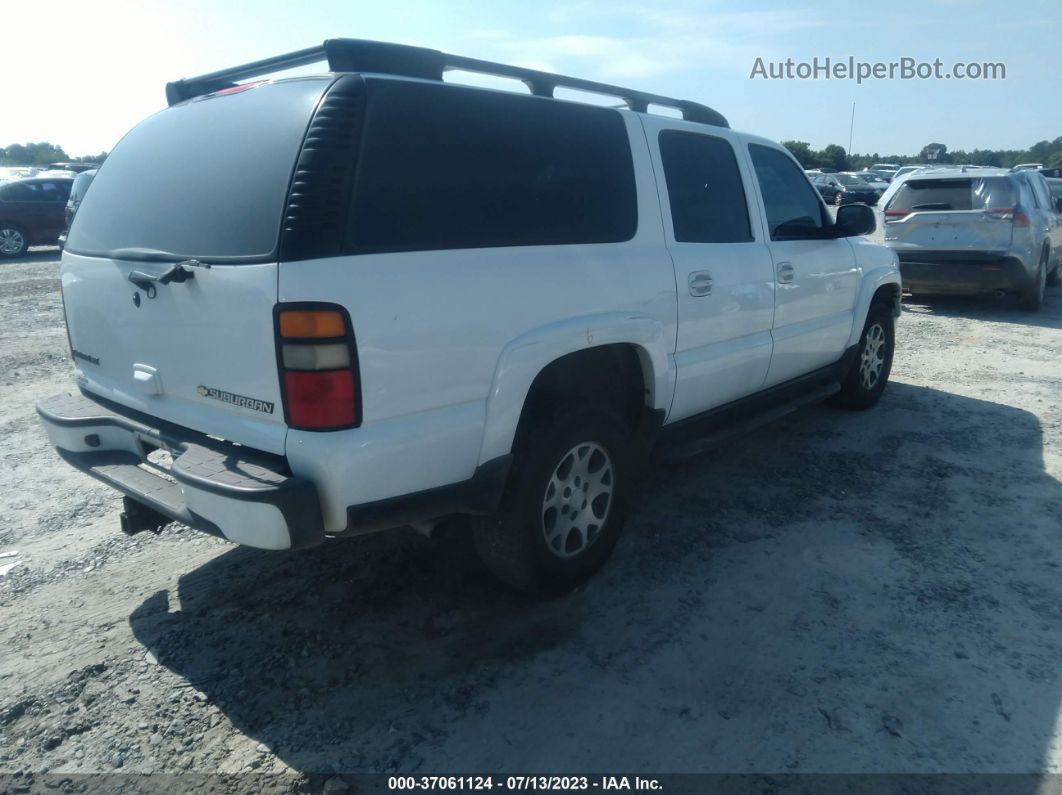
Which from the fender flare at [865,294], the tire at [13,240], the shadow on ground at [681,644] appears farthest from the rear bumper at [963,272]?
the tire at [13,240]

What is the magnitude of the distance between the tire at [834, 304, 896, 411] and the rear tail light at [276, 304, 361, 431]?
433 centimetres

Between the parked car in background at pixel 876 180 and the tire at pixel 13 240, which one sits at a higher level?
the parked car in background at pixel 876 180

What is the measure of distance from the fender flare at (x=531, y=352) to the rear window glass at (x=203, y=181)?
911mm

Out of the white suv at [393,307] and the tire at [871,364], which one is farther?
the tire at [871,364]

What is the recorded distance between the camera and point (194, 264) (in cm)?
264

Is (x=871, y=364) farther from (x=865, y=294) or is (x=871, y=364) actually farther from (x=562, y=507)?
(x=562, y=507)

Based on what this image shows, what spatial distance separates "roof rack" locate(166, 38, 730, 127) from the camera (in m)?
2.76

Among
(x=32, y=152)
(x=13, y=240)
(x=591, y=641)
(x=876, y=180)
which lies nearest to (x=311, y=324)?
(x=591, y=641)

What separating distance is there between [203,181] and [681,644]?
2528 mm

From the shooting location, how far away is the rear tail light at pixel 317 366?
2391 millimetres

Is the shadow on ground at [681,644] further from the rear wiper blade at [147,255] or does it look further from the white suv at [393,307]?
the rear wiper blade at [147,255]

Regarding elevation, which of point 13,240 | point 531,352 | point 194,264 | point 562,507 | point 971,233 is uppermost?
point 13,240

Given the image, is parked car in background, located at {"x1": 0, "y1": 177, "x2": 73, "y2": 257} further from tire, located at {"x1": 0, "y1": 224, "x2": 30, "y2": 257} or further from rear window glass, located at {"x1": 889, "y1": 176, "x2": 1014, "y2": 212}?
rear window glass, located at {"x1": 889, "y1": 176, "x2": 1014, "y2": 212}

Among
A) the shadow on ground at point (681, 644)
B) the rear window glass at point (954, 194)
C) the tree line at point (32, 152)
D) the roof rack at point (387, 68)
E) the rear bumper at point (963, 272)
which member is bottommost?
the shadow on ground at point (681, 644)
